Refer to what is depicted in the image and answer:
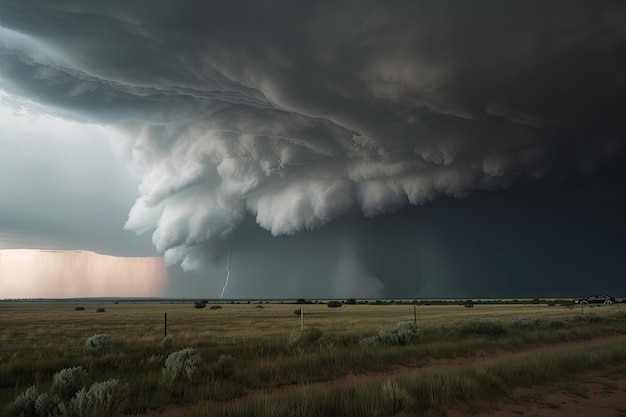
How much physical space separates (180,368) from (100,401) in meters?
4.02

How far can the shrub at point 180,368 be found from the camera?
37.2 ft

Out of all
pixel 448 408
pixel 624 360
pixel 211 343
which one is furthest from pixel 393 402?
pixel 211 343

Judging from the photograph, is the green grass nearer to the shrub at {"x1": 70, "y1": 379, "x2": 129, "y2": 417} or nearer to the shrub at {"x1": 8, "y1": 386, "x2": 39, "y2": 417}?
the shrub at {"x1": 70, "y1": 379, "x2": 129, "y2": 417}

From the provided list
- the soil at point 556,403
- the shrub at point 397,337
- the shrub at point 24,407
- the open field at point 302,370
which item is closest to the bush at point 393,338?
the shrub at point 397,337

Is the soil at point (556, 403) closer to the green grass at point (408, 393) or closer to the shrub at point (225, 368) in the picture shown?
the green grass at point (408, 393)

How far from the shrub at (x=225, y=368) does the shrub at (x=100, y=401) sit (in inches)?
162

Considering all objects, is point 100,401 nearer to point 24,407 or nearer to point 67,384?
point 24,407

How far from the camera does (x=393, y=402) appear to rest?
843cm

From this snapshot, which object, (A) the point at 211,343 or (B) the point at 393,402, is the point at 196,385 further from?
(A) the point at 211,343

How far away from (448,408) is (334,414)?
2.71 meters

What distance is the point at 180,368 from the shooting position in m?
11.6

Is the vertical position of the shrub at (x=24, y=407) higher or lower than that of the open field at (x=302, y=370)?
higher

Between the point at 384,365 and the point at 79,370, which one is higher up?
the point at 79,370

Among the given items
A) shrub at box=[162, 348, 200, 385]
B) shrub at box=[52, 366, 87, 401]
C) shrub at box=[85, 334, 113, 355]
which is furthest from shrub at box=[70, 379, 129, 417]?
shrub at box=[85, 334, 113, 355]
